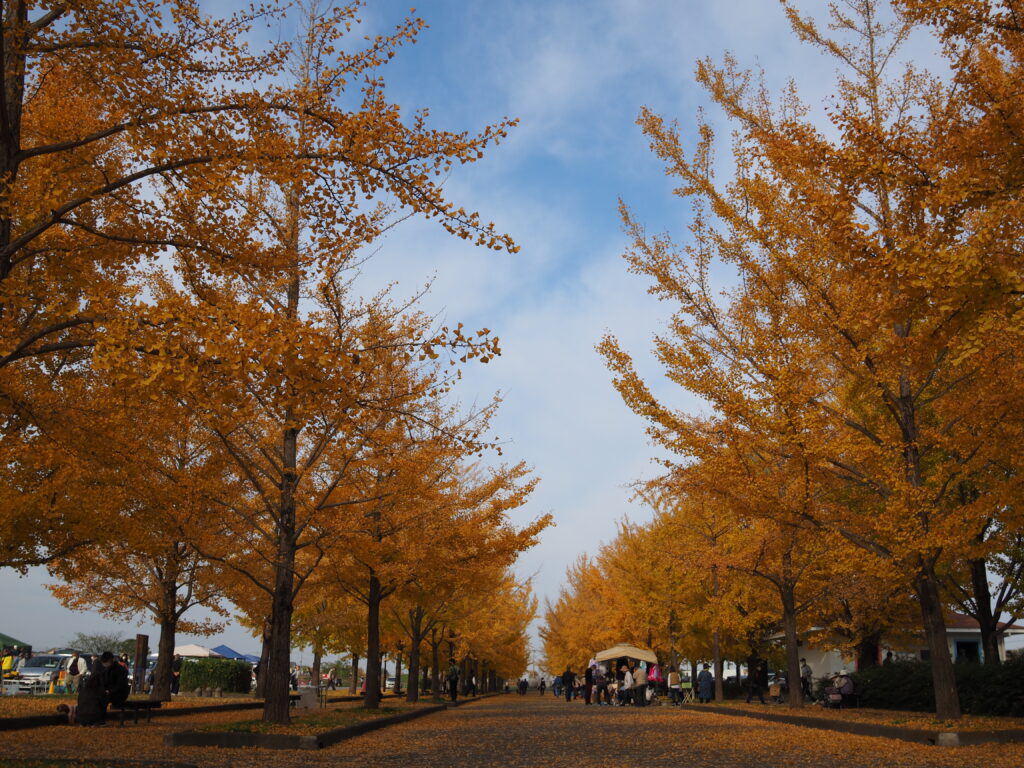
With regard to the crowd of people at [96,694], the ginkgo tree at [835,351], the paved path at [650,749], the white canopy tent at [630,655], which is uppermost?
the ginkgo tree at [835,351]

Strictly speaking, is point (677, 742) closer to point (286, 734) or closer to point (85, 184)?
point (286, 734)

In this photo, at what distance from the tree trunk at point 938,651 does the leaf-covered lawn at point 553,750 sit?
128 cm

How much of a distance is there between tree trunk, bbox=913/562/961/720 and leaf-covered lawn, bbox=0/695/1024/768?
1.28 metres

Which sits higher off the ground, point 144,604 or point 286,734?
point 144,604

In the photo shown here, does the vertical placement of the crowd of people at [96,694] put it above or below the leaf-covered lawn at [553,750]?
above

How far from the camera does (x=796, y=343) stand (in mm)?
12773

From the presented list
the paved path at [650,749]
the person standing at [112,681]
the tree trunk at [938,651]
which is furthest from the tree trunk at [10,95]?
the tree trunk at [938,651]

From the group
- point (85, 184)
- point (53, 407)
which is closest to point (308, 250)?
point (85, 184)

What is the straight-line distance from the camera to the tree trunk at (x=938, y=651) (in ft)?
41.0

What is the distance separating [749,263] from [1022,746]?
26.0ft

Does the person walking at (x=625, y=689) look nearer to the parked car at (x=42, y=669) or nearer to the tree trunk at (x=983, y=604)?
the tree trunk at (x=983, y=604)

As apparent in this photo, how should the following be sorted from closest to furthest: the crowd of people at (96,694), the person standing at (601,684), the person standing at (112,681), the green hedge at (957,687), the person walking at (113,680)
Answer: the crowd of people at (96,694) → the person standing at (112,681) → the person walking at (113,680) → the green hedge at (957,687) → the person standing at (601,684)

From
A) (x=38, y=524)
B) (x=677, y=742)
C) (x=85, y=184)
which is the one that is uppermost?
(x=85, y=184)

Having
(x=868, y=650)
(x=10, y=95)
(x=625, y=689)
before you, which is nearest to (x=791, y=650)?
(x=625, y=689)
